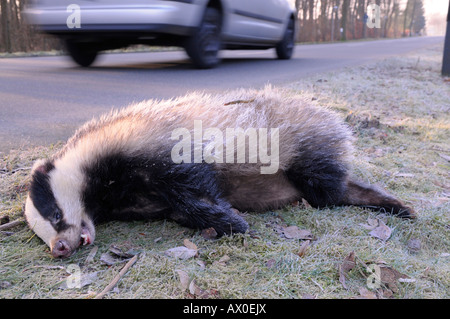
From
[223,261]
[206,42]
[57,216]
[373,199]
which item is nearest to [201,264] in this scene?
[223,261]

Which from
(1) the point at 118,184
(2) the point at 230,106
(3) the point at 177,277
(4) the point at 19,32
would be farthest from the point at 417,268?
(4) the point at 19,32

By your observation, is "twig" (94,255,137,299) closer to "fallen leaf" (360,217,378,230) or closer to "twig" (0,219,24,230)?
"twig" (0,219,24,230)

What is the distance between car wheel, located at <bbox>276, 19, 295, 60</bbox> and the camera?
10445 millimetres

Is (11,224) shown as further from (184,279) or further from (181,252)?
(184,279)

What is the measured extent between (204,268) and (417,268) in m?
1.00

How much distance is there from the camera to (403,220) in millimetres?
2664

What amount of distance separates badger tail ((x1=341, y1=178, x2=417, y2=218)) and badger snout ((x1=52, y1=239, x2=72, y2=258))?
1.72 m

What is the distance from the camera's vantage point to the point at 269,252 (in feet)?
6.89

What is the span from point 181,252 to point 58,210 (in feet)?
2.38

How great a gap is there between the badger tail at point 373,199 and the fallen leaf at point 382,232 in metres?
0.20

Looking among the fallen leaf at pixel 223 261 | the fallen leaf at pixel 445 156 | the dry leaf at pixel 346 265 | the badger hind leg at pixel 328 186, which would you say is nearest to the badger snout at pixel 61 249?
the fallen leaf at pixel 223 261

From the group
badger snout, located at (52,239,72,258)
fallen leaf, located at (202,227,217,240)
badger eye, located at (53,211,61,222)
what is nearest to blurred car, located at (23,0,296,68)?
badger eye, located at (53,211,61,222)

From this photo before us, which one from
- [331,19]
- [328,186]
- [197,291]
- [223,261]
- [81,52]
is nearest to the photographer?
[197,291]
